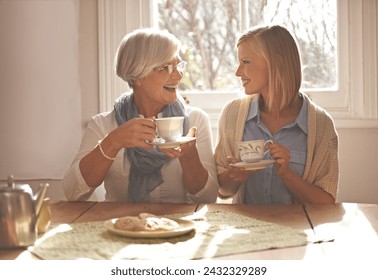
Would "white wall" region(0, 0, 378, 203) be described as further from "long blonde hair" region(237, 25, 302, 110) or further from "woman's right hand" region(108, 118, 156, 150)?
"woman's right hand" region(108, 118, 156, 150)

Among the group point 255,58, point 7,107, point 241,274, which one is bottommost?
point 241,274

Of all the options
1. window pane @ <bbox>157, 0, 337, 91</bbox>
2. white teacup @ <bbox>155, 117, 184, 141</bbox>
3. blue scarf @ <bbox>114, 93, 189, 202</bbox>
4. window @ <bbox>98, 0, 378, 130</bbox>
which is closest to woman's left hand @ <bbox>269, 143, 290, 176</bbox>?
white teacup @ <bbox>155, 117, 184, 141</bbox>

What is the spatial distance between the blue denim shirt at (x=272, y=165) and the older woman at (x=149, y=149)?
151 mm

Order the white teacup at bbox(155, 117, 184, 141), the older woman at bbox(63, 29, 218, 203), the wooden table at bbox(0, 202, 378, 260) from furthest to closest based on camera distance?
the older woman at bbox(63, 29, 218, 203) → the white teacup at bbox(155, 117, 184, 141) → the wooden table at bbox(0, 202, 378, 260)

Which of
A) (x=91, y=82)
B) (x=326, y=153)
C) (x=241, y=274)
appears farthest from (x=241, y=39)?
(x=241, y=274)

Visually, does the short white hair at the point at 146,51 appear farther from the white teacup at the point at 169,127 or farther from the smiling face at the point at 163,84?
the white teacup at the point at 169,127

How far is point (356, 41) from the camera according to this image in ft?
9.30

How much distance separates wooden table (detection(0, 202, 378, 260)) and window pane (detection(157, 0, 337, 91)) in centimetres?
120

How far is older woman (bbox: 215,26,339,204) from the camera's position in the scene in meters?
2.19

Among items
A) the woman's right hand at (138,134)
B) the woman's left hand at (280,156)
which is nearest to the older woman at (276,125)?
the woman's left hand at (280,156)

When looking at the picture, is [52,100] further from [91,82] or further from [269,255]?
[269,255]

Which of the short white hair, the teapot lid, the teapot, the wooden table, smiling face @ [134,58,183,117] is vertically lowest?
the wooden table

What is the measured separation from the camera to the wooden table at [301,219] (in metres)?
1.37

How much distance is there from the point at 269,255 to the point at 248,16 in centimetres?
183
